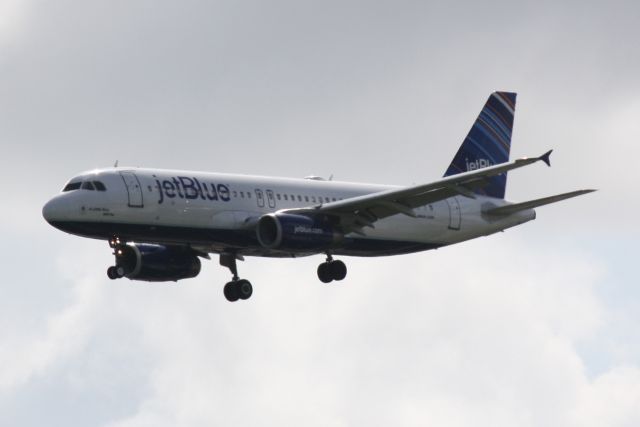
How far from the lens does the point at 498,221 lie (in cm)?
8056

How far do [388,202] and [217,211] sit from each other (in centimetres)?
710

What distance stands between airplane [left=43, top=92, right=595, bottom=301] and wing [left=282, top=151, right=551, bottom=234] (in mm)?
42

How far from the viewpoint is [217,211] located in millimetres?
72000

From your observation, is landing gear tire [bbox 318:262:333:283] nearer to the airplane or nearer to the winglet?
the airplane

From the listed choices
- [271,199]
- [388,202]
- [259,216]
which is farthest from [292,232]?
[388,202]

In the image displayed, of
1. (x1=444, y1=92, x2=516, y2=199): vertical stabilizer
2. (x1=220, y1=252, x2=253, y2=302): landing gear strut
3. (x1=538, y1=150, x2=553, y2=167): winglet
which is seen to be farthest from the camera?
(x1=444, y1=92, x2=516, y2=199): vertical stabilizer

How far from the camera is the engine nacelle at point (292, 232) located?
234 ft

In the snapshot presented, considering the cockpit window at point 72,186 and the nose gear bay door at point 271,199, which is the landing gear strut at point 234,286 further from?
the cockpit window at point 72,186

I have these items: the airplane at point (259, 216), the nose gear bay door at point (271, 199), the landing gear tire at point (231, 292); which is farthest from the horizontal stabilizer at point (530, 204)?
the landing gear tire at point (231, 292)

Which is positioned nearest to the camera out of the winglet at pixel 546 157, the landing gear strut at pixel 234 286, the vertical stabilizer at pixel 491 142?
the winglet at pixel 546 157

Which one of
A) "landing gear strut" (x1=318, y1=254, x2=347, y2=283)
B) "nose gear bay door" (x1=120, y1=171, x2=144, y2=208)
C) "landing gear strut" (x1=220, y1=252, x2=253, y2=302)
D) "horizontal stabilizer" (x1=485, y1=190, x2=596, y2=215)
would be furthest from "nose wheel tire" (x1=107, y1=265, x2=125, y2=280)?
"horizontal stabilizer" (x1=485, y1=190, x2=596, y2=215)

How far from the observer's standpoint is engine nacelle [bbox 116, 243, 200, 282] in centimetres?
7600

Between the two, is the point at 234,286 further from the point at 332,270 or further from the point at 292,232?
the point at 292,232

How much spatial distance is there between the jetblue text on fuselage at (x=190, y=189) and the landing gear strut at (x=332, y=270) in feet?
20.1
